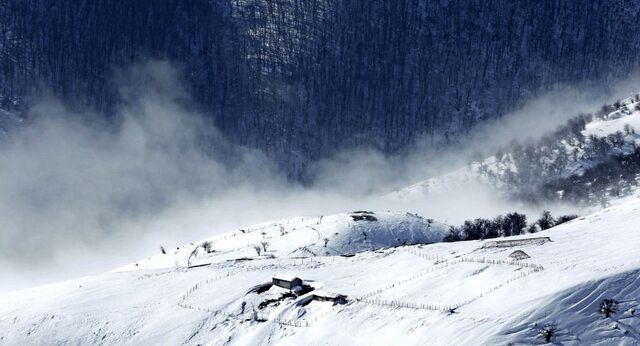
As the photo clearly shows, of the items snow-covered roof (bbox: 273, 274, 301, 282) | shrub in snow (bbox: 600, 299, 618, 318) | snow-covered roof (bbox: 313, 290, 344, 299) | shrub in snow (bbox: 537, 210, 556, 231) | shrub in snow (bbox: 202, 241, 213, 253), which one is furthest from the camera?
shrub in snow (bbox: 537, 210, 556, 231)

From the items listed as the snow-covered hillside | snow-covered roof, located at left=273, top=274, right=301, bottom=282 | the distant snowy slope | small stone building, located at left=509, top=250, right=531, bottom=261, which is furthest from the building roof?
the distant snowy slope

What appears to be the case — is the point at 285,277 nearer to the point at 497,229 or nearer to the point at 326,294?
the point at 326,294

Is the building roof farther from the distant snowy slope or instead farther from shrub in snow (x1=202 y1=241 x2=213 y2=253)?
shrub in snow (x1=202 y1=241 x2=213 y2=253)

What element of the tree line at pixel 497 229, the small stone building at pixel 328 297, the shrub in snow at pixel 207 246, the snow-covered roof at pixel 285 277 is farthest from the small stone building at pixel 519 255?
the shrub in snow at pixel 207 246

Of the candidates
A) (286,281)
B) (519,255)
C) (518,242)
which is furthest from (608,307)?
(286,281)

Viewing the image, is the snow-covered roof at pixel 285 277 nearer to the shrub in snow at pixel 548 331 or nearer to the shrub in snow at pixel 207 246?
the shrub in snow at pixel 548 331

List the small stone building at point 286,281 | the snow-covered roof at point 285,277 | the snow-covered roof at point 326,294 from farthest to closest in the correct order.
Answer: the snow-covered roof at point 285,277, the small stone building at point 286,281, the snow-covered roof at point 326,294
